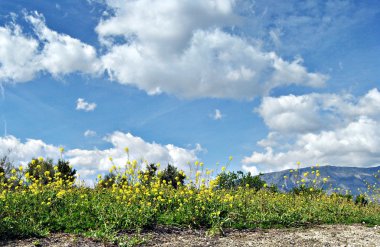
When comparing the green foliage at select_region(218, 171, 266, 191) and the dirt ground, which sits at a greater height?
the green foliage at select_region(218, 171, 266, 191)

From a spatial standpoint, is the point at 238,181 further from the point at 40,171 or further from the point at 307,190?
the point at 40,171

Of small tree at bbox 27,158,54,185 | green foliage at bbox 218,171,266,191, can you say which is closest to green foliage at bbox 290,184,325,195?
green foliage at bbox 218,171,266,191

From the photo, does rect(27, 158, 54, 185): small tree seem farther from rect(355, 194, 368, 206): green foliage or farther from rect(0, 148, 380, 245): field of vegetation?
rect(355, 194, 368, 206): green foliage

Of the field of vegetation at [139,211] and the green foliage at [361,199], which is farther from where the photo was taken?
the green foliage at [361,199]

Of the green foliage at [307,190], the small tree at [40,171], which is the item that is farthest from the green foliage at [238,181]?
the small tree at [40,171]

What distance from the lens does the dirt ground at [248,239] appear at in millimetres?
7711

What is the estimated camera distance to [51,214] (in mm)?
9156

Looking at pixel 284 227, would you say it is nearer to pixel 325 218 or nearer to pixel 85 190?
pixel 325 218

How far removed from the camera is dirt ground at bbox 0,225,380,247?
25.3ft

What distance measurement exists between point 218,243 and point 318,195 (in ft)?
28.7

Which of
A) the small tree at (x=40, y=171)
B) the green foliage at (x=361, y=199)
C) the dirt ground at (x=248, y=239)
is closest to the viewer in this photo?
the dirt ground at (x=248, y=239)

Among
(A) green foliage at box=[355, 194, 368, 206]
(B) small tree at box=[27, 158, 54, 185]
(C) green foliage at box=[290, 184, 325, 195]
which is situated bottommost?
(A) green foliage at box=[355, 194, 368, 206]

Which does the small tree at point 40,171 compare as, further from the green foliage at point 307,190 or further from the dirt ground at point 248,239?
the green foliage at point 307,190

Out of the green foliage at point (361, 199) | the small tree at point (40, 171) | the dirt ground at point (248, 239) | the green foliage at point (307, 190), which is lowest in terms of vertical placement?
the dirt ground at point (248, 239)
